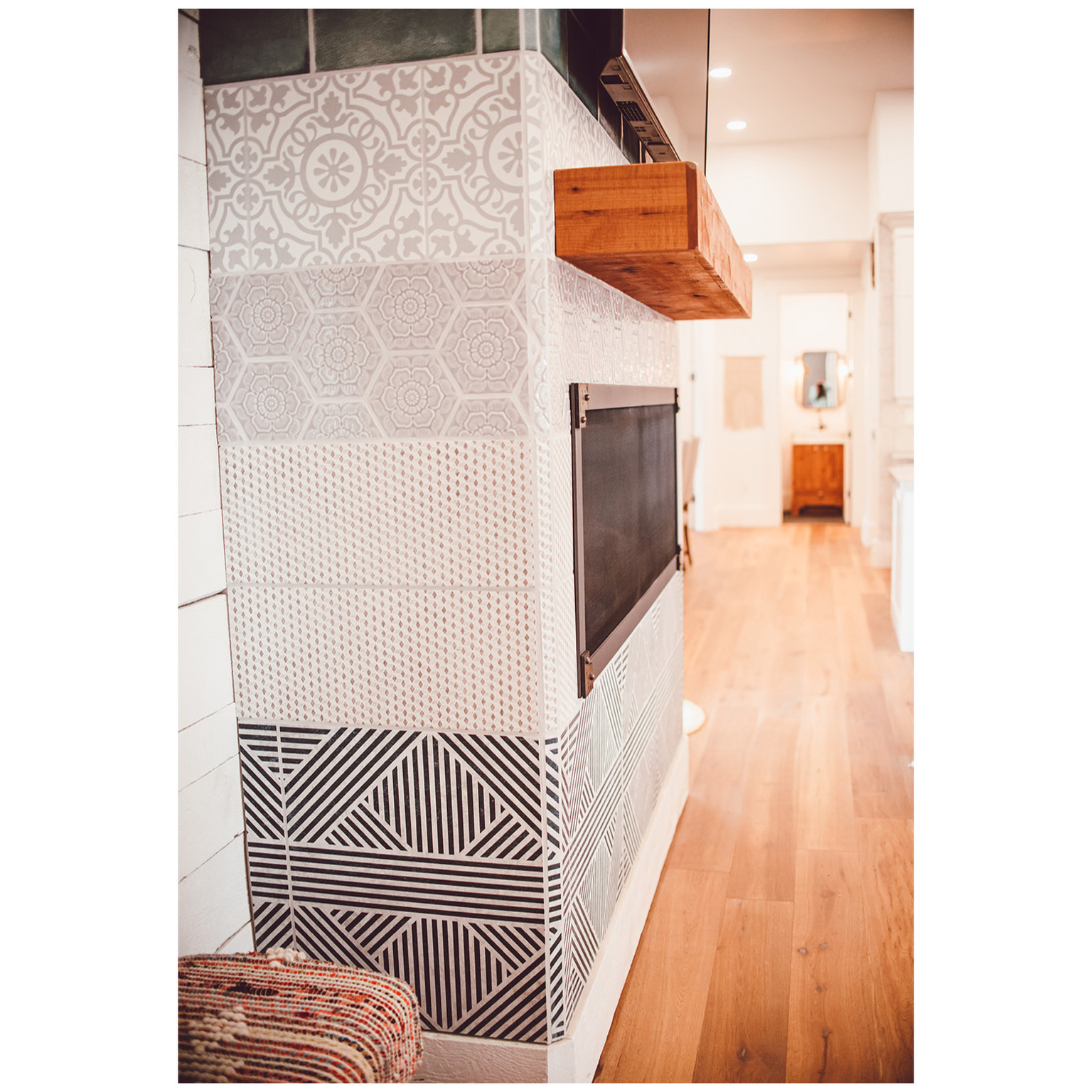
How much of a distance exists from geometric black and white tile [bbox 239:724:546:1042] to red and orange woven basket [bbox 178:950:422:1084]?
0.32 m

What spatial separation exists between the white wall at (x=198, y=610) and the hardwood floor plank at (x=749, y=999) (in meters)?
0.94

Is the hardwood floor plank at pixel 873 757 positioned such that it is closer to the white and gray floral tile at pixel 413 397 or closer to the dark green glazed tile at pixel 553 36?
the white and gray floral tile at pixel 413 397

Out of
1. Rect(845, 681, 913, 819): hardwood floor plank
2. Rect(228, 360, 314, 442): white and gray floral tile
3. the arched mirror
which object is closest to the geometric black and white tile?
Rect(228, 360, 314, 442): white and gray floral tile

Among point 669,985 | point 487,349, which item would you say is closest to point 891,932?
point 669,985

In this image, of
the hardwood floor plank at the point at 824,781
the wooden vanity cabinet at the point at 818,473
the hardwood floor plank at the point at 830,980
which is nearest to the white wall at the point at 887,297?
the wooden vanity cabinet at the point at 818,473

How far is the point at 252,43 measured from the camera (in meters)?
1.61

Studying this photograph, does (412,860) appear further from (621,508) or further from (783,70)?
(783,70)

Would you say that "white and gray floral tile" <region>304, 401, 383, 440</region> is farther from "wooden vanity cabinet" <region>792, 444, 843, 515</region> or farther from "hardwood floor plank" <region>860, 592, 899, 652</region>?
"wooden vanity cabinet" <region>792, 444, 843, 515</region>

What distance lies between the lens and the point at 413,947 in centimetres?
174

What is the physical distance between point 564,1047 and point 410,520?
95 centimetres

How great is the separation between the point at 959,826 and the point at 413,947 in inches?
38.3

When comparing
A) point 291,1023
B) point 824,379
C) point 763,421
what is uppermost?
point 824,379

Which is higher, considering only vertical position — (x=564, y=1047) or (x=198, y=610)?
(x=198, y=610)
